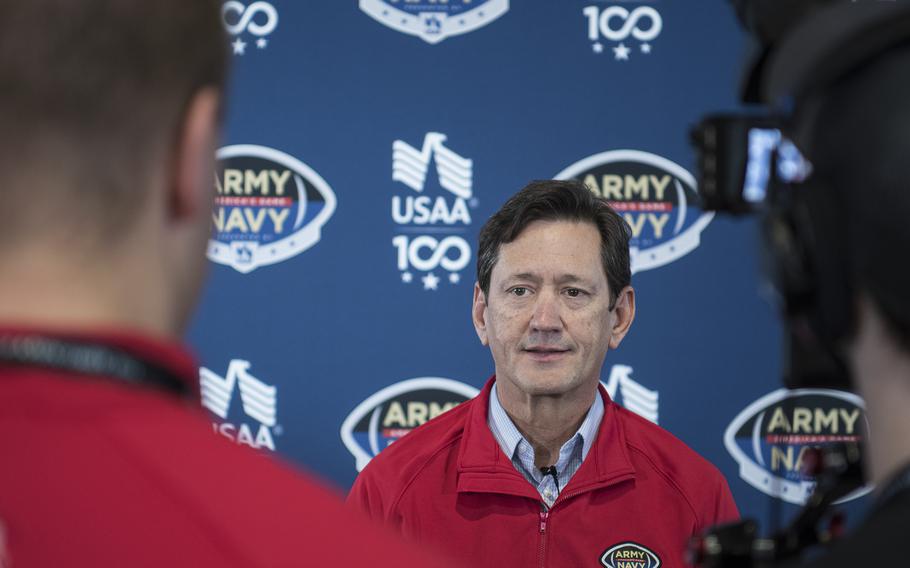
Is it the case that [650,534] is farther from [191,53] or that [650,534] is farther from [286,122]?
[286,122]

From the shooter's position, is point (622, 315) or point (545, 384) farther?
point (622, 315)

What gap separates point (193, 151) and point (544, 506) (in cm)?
130

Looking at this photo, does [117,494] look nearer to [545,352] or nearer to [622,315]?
[545,352]

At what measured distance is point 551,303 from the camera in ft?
6.31

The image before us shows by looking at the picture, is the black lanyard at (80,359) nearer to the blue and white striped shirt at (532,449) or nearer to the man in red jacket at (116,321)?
the man in red jacket at (116,321)

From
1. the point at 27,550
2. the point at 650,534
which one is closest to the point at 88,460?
the point at 27,550

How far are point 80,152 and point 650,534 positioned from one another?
1411 mm

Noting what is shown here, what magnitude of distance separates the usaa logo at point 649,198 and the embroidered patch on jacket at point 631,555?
1280 millimetres

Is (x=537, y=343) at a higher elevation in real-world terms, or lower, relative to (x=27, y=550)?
lower

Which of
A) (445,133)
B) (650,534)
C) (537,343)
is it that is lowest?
Result: (650,534)

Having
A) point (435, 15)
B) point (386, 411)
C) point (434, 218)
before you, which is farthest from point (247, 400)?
point (435, 15)

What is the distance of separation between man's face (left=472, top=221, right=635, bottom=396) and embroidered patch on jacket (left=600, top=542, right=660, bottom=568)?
0.99 feet

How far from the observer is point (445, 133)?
2.92m

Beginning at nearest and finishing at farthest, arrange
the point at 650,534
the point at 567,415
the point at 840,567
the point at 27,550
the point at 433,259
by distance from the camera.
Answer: the point at 27,550 → the point at 840,567 → the point at 650,534 → the point at 567,415 → the point at 433,259
